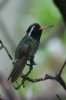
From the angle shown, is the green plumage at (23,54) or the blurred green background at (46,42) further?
the blurred green background at (46,42)

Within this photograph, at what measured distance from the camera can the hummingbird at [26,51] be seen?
1.21 m

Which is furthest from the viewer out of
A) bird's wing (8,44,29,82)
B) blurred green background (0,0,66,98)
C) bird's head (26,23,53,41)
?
blurred green background (0,0,66,98)

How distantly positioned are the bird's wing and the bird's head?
0.06 m

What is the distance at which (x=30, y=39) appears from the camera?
4.89ft

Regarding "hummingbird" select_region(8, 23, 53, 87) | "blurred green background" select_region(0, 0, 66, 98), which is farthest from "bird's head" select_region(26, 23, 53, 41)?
"blurred green background" select_region(0, 0, 66, 98)

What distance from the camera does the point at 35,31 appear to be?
4.79ft

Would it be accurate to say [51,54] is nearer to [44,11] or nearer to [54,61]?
[54,61]

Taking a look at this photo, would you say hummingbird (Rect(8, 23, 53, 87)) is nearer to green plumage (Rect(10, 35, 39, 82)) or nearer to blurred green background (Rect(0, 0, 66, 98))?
green plumage (Rect(10, 35, 39, 82))

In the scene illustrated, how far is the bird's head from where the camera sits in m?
1.40

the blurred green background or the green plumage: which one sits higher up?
the green plumage

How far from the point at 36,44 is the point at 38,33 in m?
0.06

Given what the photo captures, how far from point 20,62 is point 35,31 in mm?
236

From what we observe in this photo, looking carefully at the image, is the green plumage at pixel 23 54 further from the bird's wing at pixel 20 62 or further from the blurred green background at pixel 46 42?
the blurred green background at pixel 46 42

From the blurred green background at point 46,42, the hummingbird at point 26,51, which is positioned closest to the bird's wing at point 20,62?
the hummingbird at point 26,51
